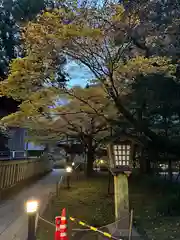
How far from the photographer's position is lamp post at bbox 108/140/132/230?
602 cm

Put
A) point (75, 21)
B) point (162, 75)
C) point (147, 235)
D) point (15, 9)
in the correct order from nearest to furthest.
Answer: point (147, 235)
point (75, 21)
point (162, 75)
point (15, 9)

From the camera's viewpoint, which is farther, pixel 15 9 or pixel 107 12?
pixel 15 9

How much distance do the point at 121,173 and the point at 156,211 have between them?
8.23ft

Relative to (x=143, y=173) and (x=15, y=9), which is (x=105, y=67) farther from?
(x=143, y=173)

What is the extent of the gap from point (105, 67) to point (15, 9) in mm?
7030

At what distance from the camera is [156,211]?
7.95 meters

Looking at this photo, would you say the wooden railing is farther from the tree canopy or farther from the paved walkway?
the tree canopy

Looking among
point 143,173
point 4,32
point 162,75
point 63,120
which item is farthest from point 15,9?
point 143,173

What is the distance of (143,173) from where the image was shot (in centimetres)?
1446

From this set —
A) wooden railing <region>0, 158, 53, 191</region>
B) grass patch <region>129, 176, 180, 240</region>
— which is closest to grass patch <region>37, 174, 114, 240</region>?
grass patch <region>129, 176, 180, 240</region>

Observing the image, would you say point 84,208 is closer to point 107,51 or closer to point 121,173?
point 121,173

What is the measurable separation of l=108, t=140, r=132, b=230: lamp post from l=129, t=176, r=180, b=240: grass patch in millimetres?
→ 641

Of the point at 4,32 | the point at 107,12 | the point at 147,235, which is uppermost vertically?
the point at 4,32

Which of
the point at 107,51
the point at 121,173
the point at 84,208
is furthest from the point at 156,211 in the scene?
the point at 107,51
